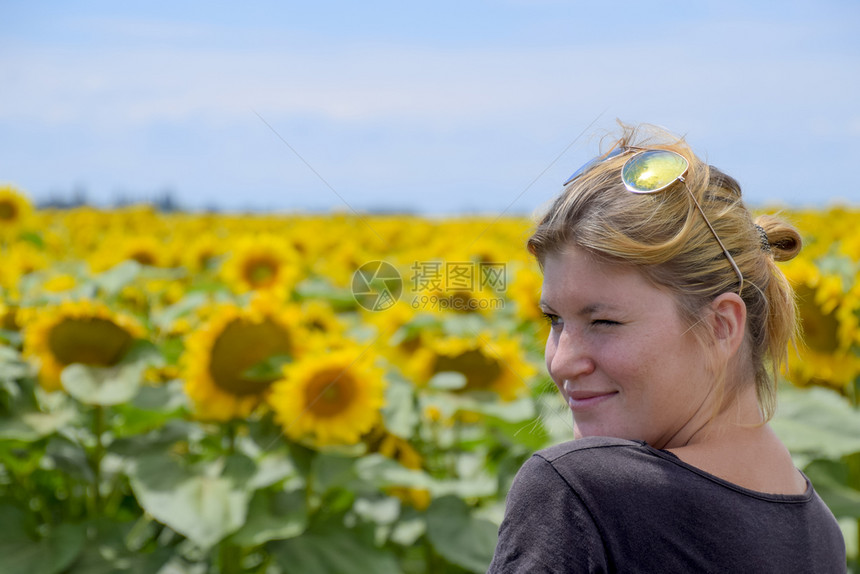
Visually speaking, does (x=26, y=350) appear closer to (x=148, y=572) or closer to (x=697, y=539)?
(x=148, y=572)

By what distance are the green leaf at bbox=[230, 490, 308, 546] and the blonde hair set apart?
1.34m

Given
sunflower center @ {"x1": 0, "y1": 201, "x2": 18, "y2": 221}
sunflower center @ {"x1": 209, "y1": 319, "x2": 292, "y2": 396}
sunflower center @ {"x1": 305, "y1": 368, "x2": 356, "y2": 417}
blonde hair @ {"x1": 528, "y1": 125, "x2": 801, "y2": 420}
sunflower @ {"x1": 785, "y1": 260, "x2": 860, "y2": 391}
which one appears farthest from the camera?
sunflower center @ {"x1": 0, "y1": 201, "x2": 18, "y2": 221}

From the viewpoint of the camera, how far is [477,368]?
2955 millimetres

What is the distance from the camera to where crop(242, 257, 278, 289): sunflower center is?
4.04 m

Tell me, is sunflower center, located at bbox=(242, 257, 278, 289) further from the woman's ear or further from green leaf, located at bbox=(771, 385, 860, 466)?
the woman's ear

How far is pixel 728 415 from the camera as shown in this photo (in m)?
1.20

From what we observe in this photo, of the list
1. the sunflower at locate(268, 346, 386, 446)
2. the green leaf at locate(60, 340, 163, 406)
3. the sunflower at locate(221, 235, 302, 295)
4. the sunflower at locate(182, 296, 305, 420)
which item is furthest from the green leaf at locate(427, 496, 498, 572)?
the sunflower at locate(221, 235, 302, 295)

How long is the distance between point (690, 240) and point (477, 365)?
1.82 meters

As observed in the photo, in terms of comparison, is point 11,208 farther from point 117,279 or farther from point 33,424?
point 33,424

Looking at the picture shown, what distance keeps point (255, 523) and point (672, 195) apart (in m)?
1.61

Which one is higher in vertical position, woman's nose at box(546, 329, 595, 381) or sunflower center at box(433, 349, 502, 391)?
woman's nose at box(546, 329, 595, 381)

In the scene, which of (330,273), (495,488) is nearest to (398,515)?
(495,488)

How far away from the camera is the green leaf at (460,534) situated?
2418 mm

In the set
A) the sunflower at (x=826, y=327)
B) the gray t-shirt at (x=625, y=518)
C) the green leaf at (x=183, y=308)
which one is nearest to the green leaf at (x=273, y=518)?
the green leaf at (x=183, y=308)
